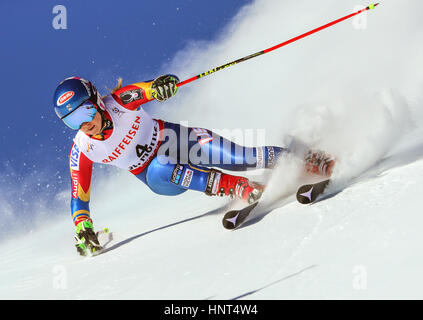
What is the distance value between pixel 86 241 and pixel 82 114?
3.11 feet

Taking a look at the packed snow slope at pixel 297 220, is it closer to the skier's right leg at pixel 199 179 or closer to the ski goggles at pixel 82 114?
the skier's right leg at pixel 199 179

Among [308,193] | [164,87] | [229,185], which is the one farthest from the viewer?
[229,185]

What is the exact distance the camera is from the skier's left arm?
3.54 m

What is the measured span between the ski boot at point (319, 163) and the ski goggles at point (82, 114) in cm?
157

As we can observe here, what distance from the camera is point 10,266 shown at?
13.3 feet

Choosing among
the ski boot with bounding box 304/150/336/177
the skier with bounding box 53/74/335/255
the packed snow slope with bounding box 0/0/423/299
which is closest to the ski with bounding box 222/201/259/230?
the packed snow slope with bounding box 0/0/423/299

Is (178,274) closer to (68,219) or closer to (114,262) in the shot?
(114,262)

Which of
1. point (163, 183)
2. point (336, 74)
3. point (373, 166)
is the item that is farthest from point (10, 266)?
point (336, 74)

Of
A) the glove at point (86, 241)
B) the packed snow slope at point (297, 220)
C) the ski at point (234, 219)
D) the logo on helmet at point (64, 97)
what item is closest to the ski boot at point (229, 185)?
the packed snow slope at point (297, 220)

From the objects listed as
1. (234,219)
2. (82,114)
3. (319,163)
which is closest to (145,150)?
(82,114)

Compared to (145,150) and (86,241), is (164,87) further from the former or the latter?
(86,241)

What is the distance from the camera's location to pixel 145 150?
376 cm

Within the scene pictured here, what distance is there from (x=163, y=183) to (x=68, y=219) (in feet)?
8.62

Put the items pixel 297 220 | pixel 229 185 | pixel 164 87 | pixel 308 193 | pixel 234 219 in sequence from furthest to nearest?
1. pixel 229 185
2. pixel 164 87
3. pixel 234 219
4. pixel 308 193
5. pixel 297 220
